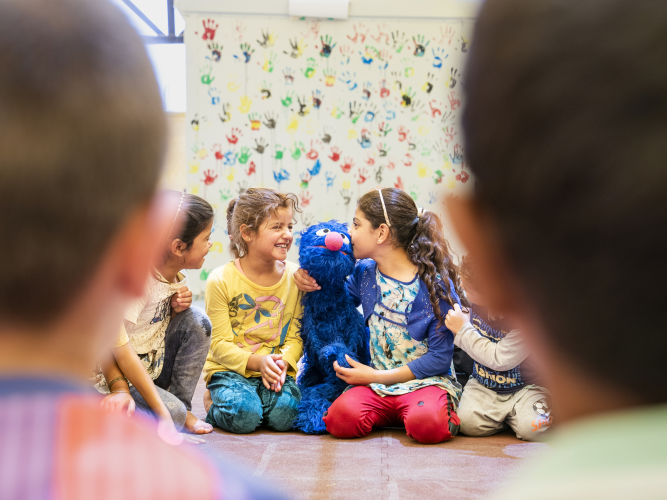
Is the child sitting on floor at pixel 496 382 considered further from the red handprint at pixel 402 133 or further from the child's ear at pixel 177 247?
the red handprint at pixel 402 133

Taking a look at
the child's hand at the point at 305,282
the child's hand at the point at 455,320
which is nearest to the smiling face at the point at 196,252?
the child's hand at the point at 305,282

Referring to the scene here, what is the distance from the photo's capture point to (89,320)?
0.33 m

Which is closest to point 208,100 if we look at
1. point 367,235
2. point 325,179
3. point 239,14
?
point 239,14

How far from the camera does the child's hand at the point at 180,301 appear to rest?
1.83 meters

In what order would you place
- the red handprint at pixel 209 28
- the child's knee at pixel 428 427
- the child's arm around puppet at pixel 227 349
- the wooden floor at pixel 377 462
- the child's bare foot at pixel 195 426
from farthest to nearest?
the red handprint at pixel 209 28 < the child's arm around puppet at pixel 227 349 < the child's bare foot at pixel 195 426 < the child's knee at pixel 428 427 < the wooden floor at pixel 377 462

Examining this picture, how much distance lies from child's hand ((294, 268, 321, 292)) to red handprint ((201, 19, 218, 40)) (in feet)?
7.52

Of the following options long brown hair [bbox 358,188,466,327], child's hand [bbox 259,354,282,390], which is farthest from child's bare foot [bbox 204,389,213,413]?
long brown hair [bbox 358,188,466,327]

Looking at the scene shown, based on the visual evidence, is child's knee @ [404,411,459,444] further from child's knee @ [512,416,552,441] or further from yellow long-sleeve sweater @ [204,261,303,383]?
yellow long-sleeve sweater @ [204,261,303,383]

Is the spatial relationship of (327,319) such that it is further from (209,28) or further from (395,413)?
(209,28)

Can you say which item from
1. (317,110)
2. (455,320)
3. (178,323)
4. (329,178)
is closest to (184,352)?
(178,323)

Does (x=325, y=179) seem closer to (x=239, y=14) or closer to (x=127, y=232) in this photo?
(x=239, y=14)

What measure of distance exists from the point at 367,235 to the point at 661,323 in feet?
5.69

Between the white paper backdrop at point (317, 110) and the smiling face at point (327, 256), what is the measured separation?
1701 millimetres

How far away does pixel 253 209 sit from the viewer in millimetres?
2064
